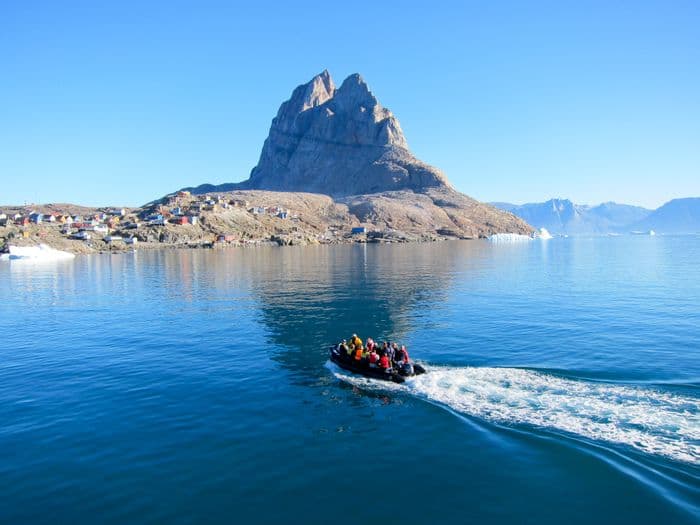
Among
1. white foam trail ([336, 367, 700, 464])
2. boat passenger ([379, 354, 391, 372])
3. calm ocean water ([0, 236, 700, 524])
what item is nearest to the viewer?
calm ocean water ([0, 236, 700, 524])

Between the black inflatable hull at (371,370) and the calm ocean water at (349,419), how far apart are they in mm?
865

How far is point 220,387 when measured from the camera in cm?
3198

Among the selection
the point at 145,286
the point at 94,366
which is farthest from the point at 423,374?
the point at 145,286

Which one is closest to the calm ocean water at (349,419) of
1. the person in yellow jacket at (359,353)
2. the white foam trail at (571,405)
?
the white foam trail at (571,405)

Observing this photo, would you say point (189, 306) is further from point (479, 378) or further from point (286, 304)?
point (479, 378)

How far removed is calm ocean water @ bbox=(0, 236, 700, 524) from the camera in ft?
61.3

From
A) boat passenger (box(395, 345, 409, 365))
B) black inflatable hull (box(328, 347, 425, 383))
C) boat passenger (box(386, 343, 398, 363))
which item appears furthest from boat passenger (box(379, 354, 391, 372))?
boat passenger (box(395, 345, 409, 365))

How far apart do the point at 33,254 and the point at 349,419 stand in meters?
158

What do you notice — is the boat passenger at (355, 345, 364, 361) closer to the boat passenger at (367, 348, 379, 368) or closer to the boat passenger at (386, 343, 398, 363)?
the boat passenger at (367, 348, 379, 368)

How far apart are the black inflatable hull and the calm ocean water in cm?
86

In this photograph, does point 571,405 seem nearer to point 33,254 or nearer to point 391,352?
point 391,352

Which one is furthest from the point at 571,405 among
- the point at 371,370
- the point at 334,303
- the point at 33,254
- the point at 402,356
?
the point at 33,254

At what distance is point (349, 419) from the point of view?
2655cm

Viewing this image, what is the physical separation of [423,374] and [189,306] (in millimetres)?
39509
